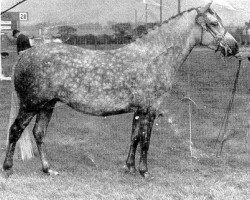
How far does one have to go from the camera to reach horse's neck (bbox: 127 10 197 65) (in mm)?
6500

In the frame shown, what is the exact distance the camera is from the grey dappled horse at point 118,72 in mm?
6375

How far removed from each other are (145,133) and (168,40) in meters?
1.38

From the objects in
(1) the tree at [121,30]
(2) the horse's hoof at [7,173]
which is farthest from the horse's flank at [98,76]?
(1) the tree at [121,30]

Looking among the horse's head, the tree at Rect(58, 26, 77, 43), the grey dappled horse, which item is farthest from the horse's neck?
the tree at Rect(58, 26, 77, 43)

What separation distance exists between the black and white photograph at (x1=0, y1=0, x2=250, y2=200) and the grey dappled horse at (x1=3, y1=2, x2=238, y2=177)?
14 millimetres

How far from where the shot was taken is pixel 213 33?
660cm

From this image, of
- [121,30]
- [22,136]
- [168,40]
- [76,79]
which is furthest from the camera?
[121,30]

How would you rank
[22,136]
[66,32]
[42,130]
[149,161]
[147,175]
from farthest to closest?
[66,32], [149,161], [22,136], [42,130], [147,175]

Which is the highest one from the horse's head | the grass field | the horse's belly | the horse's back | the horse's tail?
the horse's head

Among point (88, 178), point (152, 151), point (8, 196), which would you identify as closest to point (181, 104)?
point (152, 151)

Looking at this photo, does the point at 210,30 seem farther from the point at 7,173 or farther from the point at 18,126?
the point at 7,173

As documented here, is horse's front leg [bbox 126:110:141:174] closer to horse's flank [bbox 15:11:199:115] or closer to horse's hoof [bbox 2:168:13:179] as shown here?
horse's flank [bbox 15:11:199:115]

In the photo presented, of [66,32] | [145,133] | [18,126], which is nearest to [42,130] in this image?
[18,126]

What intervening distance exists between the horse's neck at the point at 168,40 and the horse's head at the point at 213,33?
5.4 inches
